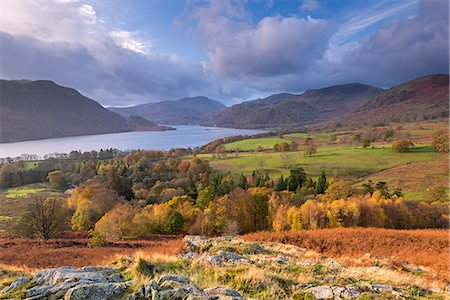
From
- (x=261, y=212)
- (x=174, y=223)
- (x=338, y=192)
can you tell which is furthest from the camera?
(x=338, y=192)

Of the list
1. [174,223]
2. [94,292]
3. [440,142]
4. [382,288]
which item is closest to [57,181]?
[174,223]

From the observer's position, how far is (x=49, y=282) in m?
7.54

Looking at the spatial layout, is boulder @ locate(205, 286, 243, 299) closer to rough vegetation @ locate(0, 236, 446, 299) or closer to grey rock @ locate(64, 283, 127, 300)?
rough vegetation @ locate(0, 236, 446, 299)

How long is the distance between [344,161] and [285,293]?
85.8 metres

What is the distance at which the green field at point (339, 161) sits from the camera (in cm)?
7700

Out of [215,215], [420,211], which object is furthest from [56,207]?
[420,211]

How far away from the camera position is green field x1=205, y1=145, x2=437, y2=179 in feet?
253

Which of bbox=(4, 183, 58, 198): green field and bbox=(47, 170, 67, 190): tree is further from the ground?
bbox=(47, 170, 67, 190): tree

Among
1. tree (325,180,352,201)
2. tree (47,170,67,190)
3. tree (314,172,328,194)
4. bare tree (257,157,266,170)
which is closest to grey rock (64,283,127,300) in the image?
A: tree (325,180,352,201)

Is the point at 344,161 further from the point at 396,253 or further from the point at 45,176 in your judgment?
the point at 45,176

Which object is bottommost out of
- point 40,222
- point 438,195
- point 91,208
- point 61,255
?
point 438,195

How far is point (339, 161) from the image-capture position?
84688 mm

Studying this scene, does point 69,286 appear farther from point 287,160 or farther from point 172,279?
point 287,160

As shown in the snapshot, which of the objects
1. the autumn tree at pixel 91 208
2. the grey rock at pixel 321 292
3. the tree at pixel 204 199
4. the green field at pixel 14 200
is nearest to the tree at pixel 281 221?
the tree at pixel 204 199
